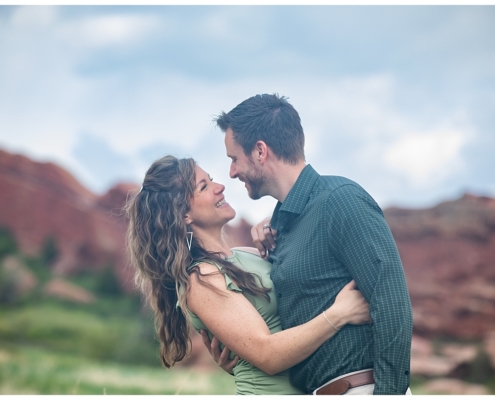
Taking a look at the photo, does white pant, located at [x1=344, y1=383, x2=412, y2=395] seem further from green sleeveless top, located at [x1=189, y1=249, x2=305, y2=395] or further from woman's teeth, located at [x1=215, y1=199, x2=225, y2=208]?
woman's teeth, located at [x1=215, y1=199, x2=225, y2=208]

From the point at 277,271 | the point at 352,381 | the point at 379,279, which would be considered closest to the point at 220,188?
the point at 277,271

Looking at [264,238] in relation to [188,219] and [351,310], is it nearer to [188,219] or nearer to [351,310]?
[188,219]

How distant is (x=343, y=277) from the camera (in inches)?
98.1

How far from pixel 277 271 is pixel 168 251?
507 millimetres

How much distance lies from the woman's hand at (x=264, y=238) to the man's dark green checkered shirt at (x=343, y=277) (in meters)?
0.25

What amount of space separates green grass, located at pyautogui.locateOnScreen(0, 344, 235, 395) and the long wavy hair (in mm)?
9307

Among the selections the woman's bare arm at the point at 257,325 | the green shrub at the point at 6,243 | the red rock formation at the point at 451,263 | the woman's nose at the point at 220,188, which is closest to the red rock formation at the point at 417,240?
the red rock formation at the point at 451,263

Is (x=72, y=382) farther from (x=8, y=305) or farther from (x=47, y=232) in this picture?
(x=47, y=232)

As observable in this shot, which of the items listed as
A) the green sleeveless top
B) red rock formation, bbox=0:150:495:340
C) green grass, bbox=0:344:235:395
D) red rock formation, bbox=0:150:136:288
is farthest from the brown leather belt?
red rock formation, bbox=0:150:136:288

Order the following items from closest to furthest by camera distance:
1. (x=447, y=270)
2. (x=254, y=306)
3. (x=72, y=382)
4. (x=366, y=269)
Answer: (x=366, y=269) → (x=254, y=306) → (x=72, y=382) → (x=447, y=270)

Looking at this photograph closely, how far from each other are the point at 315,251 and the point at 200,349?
12.4 meters

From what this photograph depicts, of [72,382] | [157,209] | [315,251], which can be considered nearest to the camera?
[315,251]

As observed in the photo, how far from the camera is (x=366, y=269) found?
7.72ft

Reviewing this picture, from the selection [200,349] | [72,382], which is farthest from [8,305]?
[200,349]
